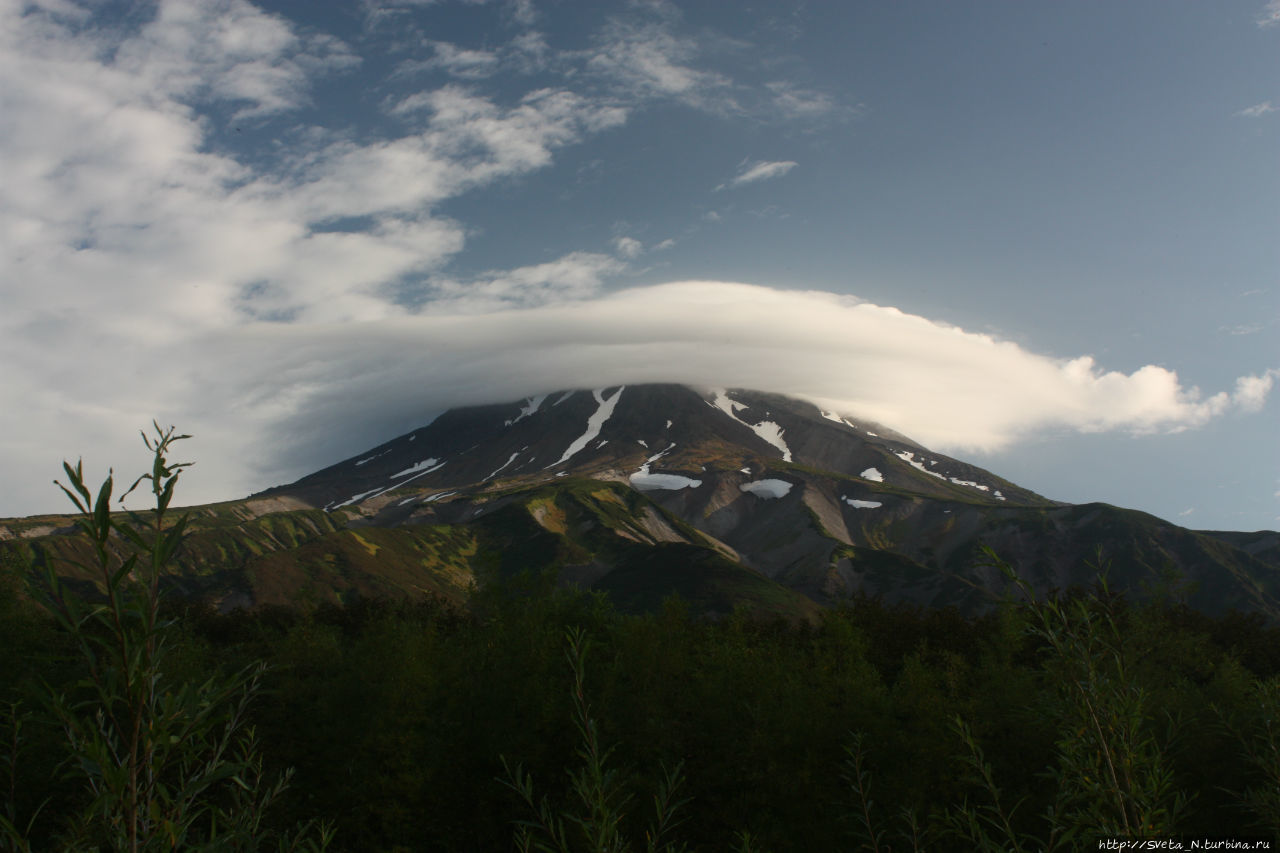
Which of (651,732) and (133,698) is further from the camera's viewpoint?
(651,732)

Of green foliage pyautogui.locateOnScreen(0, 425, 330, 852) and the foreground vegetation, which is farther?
the foreground vegetation

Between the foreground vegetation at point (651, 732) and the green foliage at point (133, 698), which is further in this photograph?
the foreground vegetation at point (651, 732)

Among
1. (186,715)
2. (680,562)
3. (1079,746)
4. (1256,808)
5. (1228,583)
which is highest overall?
(186,715)


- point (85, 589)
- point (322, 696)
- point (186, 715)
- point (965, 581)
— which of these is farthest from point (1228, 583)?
point (85, 589)

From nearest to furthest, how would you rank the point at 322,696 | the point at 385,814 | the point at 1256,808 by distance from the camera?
the point at 1256,808
the point at 385,814
the point at 322,696

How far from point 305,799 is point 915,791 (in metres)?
26.8

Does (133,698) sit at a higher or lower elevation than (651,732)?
higher

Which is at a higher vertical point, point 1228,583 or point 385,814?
point 385,814

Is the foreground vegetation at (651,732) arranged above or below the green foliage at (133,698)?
below

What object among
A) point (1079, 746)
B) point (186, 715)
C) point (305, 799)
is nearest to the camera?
point (186, 715)

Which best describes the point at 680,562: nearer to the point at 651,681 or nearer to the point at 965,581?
the point at 965,581

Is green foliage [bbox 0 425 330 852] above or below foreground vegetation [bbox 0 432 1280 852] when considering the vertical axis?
above

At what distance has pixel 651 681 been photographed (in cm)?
3956

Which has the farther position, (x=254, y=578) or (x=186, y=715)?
(x=254, y=578)
